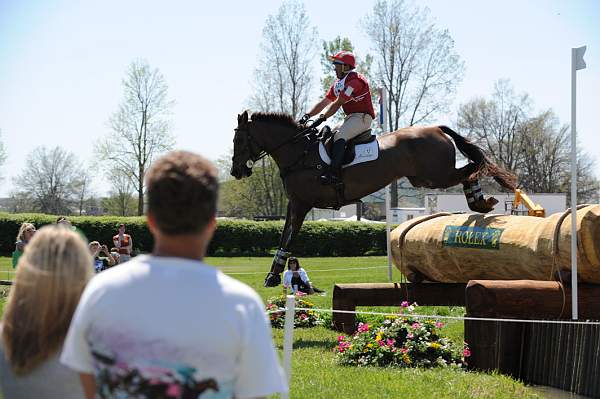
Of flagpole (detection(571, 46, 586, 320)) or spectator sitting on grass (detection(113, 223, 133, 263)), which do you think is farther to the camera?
spectator sitting on grass (detection(113, 223, 133, 263))

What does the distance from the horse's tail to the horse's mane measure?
2.27 m

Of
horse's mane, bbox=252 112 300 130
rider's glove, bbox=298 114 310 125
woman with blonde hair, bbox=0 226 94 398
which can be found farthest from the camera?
rider's glove, bbox=298 114 310 125

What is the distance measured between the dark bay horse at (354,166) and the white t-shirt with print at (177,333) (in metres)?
8.08

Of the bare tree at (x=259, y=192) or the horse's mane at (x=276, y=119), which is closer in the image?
the horse's mane at (x=276, y=119)

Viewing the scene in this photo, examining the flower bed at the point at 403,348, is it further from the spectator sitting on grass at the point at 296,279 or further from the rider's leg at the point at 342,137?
the spectator sitting on grass at the point at 296,279

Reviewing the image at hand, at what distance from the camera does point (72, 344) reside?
2.22m

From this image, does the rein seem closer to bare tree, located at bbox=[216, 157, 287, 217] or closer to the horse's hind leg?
the horse's hind leg

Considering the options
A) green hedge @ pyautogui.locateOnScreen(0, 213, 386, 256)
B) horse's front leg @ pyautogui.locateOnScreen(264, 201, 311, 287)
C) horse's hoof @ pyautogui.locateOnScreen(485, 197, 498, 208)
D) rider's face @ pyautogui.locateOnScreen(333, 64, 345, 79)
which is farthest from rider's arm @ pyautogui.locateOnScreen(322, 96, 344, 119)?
green hedge @ pyautogui.locateOnScreen(0, 213, 386, 256)

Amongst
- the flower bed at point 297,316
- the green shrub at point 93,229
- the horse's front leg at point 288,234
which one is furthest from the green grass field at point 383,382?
the green shrub at point 93,229

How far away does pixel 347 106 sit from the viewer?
33.4ft

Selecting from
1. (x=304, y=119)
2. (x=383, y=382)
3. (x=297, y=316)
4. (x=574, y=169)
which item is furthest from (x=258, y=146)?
(x=383, y=382)

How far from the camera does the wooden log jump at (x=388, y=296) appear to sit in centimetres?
993

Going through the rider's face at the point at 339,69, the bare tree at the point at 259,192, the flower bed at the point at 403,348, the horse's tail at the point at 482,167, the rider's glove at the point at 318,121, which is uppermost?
the bare tree at the point at 259,192

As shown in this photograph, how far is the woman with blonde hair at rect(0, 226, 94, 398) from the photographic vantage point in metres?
2.54
